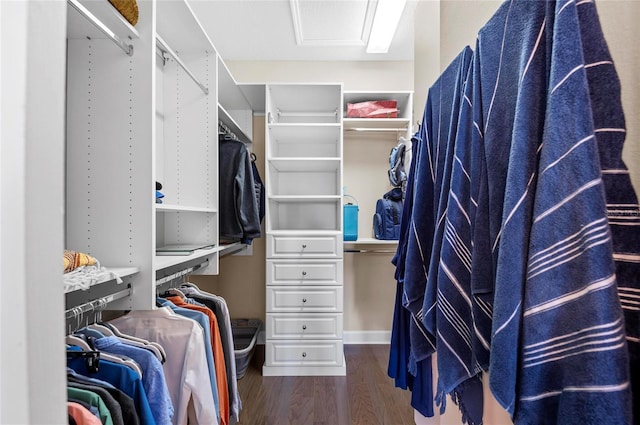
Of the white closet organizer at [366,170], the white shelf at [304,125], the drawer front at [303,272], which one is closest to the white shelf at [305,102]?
the white shelf at [304,125]

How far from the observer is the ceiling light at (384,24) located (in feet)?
6.89

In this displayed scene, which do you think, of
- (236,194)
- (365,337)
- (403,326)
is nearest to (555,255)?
(403,326)

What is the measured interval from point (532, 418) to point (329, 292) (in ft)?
6.52

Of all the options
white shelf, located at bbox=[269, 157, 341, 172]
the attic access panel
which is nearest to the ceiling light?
the attic access panel

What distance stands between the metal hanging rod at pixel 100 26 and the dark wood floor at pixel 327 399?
189 cm

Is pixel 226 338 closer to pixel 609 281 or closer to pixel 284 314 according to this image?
pixel 284 314

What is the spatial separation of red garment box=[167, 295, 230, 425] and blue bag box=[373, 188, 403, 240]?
5.46 feet

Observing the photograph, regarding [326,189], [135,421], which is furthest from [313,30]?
[135,421]

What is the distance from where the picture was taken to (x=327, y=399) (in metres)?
2.10

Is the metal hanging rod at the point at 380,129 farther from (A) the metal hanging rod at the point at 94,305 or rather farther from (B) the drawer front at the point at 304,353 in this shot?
(A) the metal hanging rod at the point at 94,305

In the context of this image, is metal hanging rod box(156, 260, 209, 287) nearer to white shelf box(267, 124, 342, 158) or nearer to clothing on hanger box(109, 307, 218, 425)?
clothing on hanger box(109, 307, 218, 425)

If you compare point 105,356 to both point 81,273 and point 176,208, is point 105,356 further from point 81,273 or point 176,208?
point 176,208

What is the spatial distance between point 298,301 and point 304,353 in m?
0.38

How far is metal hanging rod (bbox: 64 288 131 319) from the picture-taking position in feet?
2.52
